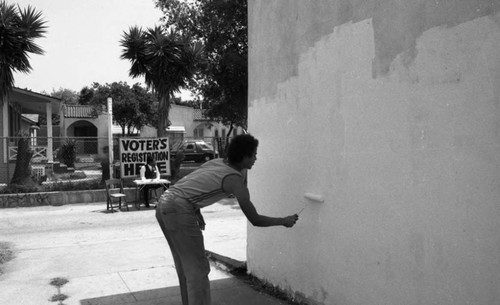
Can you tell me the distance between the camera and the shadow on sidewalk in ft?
15.1

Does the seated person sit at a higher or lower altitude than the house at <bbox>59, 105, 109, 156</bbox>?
lower

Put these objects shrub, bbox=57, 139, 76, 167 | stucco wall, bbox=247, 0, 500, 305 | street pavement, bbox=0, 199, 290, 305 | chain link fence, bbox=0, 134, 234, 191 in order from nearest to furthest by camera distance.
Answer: stucco wall, bbox=247, 0, 500, 305
street pavement, bbox=0, 199, 290, 305
chain link fence, bbox=0, 134, 234, 191
shrub, bbox=57, 139, 76, 167

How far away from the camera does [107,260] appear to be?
6.62 meters

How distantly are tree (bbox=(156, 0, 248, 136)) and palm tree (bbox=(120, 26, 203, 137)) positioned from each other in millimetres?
1190

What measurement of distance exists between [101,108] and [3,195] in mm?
26438

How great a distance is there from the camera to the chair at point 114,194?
11930 mm

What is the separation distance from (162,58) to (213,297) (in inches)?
532

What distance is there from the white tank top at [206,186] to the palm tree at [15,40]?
14067 millimetres

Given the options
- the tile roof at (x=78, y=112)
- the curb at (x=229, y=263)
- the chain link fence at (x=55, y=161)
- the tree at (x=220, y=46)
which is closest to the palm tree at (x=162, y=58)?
the tree at (x=220, y=46)

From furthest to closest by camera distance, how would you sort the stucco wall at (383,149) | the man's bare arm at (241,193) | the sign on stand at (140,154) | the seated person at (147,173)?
the sign on stand at (140,154), the seated person at (147,173), the man's bare arm at (241,193), the stucco wall at (383,149)

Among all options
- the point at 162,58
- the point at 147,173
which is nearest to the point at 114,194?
the point at 147,173

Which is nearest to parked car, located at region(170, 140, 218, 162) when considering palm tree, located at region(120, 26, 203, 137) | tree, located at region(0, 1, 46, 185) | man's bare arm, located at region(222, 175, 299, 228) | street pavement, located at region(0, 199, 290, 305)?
palm tree, located at region(120, 26, 203, 137)

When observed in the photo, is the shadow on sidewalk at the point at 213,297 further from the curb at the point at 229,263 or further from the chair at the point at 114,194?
the chair at the point at 114,194

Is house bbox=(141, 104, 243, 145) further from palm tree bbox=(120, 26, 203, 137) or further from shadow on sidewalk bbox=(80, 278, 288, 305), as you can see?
shadow on sidewalk bbox=(80, 278, 288, 305)
